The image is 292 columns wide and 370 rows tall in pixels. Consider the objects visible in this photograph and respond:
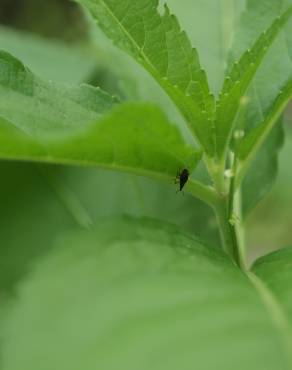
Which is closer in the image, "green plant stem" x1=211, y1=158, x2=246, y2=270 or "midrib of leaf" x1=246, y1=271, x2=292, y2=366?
"midrib of leaf" x1=246, y1=271, x2=292, y2=366

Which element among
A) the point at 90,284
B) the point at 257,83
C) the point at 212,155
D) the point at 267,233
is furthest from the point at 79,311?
the point at 267,233

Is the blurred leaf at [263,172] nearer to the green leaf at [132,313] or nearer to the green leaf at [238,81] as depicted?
the green leaf at [238,81]

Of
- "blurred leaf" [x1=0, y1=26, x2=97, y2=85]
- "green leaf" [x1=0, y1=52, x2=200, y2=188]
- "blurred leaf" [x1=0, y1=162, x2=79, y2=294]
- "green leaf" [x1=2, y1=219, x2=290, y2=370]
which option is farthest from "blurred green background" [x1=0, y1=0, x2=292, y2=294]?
"blurred leaf" [x1=0, y1=26, x2=97, y2=85]

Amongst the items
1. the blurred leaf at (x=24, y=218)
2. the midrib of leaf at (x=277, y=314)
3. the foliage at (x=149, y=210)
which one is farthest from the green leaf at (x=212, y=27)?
the midrib of leaf at (x=277, y=314)

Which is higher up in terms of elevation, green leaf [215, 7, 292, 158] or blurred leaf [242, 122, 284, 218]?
green leaf [215, 7, 292, 158]

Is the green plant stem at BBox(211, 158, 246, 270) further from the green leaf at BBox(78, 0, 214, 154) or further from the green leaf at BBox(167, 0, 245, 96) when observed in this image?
the green leaf at BBox(167, 0, 245, 96)

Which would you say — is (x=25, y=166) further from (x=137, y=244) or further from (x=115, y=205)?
(x=137, y=244)

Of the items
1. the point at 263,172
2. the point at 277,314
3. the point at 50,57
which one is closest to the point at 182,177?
the point at 277,314
